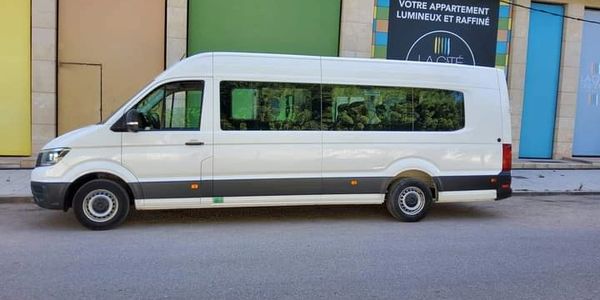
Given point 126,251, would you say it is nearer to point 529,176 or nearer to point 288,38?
Result: point 288,38

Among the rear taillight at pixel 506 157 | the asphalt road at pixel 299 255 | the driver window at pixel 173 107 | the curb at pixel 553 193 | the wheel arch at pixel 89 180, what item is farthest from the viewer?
the curb at pixel 553 193

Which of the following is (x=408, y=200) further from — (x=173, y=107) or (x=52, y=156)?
(x=52, y=156)

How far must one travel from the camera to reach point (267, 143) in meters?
7.34

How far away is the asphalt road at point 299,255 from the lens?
15.7 feet

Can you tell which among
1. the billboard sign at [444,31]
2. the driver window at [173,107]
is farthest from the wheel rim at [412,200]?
the billboard sign at [444,31]

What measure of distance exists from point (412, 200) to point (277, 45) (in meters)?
6.83

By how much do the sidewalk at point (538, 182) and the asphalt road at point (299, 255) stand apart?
94cm

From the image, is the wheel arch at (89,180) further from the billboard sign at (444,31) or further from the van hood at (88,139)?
the billboard sign at (444,31)

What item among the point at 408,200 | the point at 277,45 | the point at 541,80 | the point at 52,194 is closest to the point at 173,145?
the point at 52,194

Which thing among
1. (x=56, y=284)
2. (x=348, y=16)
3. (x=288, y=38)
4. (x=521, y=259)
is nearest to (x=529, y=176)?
(x=348, y=16)

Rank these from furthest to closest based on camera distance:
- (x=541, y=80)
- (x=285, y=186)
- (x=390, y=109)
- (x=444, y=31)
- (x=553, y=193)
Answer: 1. (x=541, y=80)
2. (x=444, y=31)
3. (x=553, y=193)
4. (x=390, y=109)
5. (x=285, y=186)

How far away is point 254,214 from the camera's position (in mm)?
8211

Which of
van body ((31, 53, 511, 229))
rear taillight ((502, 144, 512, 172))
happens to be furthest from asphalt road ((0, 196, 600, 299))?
rear taillight ((502, 144, 512, 172))

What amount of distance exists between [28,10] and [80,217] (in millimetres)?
7446
